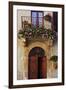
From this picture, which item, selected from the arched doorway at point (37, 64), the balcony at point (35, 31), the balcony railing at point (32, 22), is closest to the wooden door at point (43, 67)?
the arched doorway at point (37, 64)

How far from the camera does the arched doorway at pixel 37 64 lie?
85.0 inches

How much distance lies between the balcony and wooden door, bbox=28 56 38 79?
196mm

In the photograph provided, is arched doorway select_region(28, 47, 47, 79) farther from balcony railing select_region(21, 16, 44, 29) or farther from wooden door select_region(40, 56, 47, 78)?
balcony railing select_region(21, 16, 44, 29)

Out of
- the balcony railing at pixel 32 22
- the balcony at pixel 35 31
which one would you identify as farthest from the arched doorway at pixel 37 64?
the balcony railing at pixel 32 22

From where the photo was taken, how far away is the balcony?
2.15m

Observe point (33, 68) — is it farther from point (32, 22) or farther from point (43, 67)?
point (32, 22)

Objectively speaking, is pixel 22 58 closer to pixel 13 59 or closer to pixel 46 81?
pixel 13 59

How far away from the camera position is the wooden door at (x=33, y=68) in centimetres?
216

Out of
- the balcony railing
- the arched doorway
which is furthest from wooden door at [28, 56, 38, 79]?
the balcony railing

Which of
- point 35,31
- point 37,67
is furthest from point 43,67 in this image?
point 35,31

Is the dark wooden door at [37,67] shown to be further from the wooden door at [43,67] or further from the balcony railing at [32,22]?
the balcony railing at [32,22]

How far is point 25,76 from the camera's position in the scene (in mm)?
2141

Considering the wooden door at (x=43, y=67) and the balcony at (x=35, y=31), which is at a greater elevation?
the balcony at (x=35, y=31)

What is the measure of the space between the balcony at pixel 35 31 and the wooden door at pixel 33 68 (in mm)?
196
